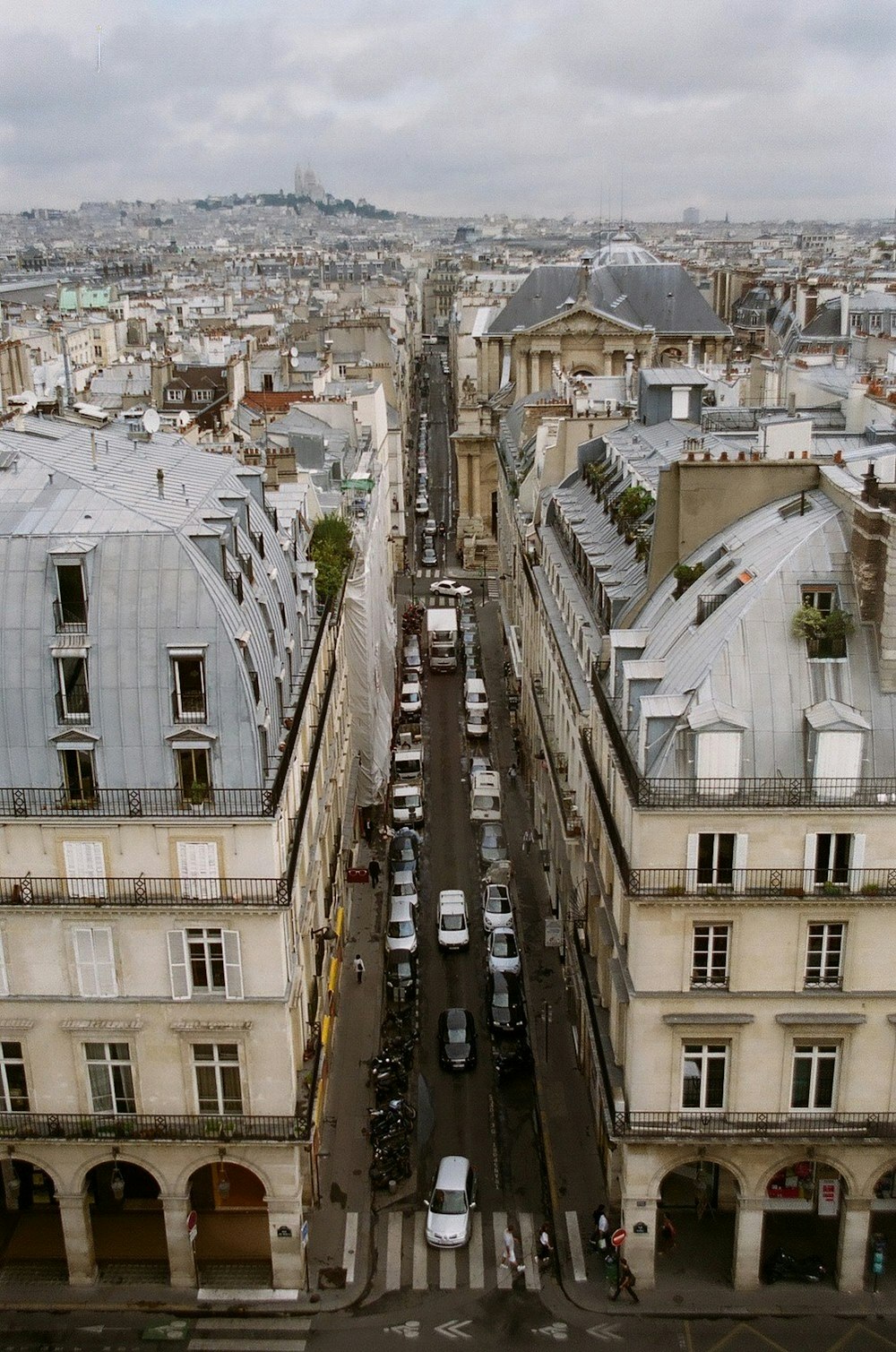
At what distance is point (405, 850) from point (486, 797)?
6767 millimetres

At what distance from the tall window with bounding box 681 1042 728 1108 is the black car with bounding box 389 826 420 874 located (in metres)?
29.5

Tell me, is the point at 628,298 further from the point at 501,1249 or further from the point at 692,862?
the point at 501,1249

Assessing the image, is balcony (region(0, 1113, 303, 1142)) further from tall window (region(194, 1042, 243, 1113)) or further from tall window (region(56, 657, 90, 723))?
tall window (region(56, 657, 90, 723))

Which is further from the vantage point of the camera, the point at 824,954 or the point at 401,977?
the point at 401,977

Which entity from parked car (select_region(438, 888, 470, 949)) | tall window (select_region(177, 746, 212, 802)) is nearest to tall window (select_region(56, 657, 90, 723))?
tall window (select_region(177, 746, 212, 802))

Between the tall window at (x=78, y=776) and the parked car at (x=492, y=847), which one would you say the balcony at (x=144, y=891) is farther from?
the parked car at (x=492, y=847)

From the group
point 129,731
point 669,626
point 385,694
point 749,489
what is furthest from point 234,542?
point 385,694

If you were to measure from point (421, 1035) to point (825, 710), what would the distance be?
2504 centimetres

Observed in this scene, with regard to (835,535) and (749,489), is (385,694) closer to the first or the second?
(749,489)

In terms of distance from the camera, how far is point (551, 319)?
5108 inches

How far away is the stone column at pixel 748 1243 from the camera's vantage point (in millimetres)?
38469

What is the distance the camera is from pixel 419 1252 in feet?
138

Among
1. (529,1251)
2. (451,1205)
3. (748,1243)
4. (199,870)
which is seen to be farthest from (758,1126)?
(199,870)

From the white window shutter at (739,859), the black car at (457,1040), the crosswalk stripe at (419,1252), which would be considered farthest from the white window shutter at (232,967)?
the black car at (457,1040)
